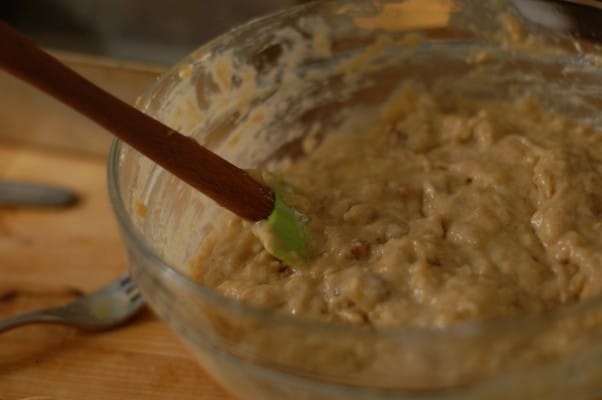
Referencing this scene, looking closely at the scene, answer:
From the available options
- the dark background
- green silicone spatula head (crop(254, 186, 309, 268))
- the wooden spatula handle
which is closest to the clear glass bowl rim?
the wooden spatula handle

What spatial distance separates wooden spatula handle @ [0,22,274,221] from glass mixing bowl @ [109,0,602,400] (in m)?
0.10

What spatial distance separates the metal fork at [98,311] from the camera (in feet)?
4.63

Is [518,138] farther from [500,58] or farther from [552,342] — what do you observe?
[552,342]

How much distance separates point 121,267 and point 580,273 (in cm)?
85

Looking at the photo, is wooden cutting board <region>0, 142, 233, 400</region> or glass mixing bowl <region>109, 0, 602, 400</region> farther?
wooden cutting board <region>0, 142, 233, 400</region>

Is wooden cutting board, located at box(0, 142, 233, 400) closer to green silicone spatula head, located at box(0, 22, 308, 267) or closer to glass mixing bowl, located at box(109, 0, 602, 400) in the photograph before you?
glass mixing bowl, located at box(109, 0, 602, 400)

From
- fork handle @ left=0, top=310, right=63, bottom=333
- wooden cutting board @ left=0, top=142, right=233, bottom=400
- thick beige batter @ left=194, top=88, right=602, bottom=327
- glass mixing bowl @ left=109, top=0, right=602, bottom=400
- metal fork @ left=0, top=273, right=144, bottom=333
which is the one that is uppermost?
glass mixing bowl @ left=109, top=0, right=602, bottom=400

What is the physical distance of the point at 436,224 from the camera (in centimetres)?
126

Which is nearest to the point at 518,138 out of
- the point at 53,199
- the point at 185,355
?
the point at 185,355

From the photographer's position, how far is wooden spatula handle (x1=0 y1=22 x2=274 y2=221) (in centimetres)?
96

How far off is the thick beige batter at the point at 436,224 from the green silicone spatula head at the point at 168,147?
54 millimetres

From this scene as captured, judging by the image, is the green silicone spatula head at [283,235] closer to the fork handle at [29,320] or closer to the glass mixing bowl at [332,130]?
the glass mixing bowl at [332,130]

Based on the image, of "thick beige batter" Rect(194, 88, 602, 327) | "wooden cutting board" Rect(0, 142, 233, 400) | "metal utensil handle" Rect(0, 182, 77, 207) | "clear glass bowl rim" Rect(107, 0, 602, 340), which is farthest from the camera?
"metal utensil handle" Rect(0, 182, 77, 207)

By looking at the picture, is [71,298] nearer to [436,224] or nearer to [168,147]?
[168,147]
